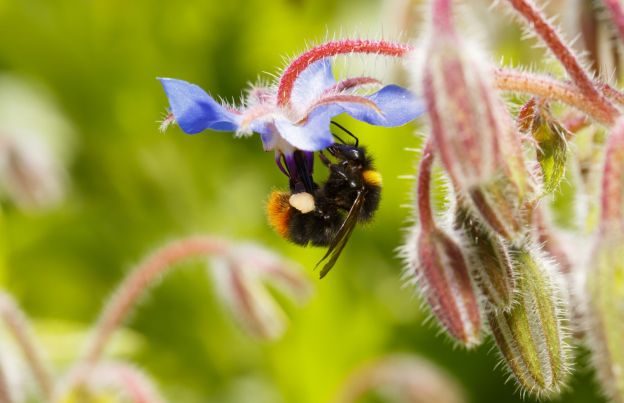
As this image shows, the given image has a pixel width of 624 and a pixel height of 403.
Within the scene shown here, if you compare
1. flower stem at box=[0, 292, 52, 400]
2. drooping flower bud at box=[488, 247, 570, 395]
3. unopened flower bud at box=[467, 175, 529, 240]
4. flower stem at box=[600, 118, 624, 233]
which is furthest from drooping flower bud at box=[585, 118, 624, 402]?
flower stem at box=[0, 292, 52, 400]

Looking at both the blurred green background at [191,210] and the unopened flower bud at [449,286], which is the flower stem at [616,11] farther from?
the blurred green background at [191,210]

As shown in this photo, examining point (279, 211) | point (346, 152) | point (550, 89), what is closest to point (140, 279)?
point (279, 211)

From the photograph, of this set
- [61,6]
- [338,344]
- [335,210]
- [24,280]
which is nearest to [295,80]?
[335,210]

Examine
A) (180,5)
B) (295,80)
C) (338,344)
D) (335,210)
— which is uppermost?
(180,5)

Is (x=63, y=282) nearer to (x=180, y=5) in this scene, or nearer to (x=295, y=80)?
(x=180, y=5)

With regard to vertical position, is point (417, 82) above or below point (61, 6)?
below

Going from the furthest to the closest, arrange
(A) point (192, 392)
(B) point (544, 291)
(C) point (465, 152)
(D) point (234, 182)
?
(D) point (234, 182) → (A) point (192, 392) → (B) point (544, 291) → (C) point (465, 152)

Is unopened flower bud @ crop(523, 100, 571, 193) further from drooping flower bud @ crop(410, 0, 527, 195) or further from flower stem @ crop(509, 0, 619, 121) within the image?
drooping flower bud @ crop(410, 0, 527, 195)
